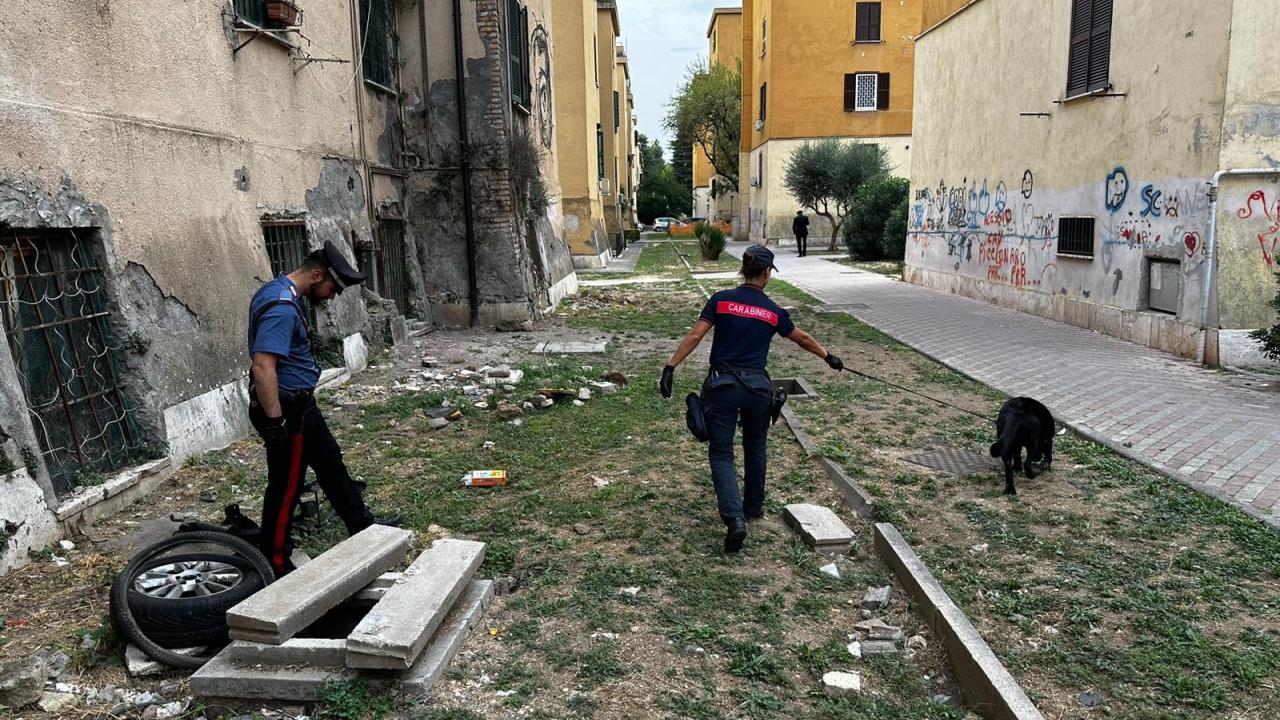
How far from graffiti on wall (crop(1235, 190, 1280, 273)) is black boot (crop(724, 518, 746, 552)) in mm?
7941

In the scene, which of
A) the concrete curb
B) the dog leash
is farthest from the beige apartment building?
the concrete curb

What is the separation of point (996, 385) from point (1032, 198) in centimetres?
636

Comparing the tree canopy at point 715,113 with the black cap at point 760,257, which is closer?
the black cap at point 760,257

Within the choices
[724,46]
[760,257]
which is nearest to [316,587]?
[760,257]

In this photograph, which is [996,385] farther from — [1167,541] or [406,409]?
[406,409]

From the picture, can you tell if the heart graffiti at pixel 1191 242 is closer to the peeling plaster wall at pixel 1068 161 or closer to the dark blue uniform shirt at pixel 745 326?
the peeling plaster wall at pixel 1068 161

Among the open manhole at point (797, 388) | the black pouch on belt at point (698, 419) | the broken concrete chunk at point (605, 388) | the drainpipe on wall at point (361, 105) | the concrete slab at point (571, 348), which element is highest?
the drainpipe on wall at point (361, 105)

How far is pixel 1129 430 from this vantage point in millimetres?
7059

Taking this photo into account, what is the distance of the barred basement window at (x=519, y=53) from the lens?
14117mm

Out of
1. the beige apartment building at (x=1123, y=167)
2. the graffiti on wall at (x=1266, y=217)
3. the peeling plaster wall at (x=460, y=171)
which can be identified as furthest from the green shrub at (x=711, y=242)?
the graffiti on wall at (x=1266, y=217)

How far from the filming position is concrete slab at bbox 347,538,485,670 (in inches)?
132

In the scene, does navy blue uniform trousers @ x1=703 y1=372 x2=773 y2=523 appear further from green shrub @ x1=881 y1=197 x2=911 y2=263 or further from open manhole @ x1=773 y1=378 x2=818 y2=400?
green shrub @ x1=881 y1=197 x2=911 y2=263

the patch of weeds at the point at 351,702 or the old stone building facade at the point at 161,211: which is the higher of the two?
the old stone building facade at the point at 161,211

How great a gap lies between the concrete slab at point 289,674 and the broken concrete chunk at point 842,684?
5.43 ft
